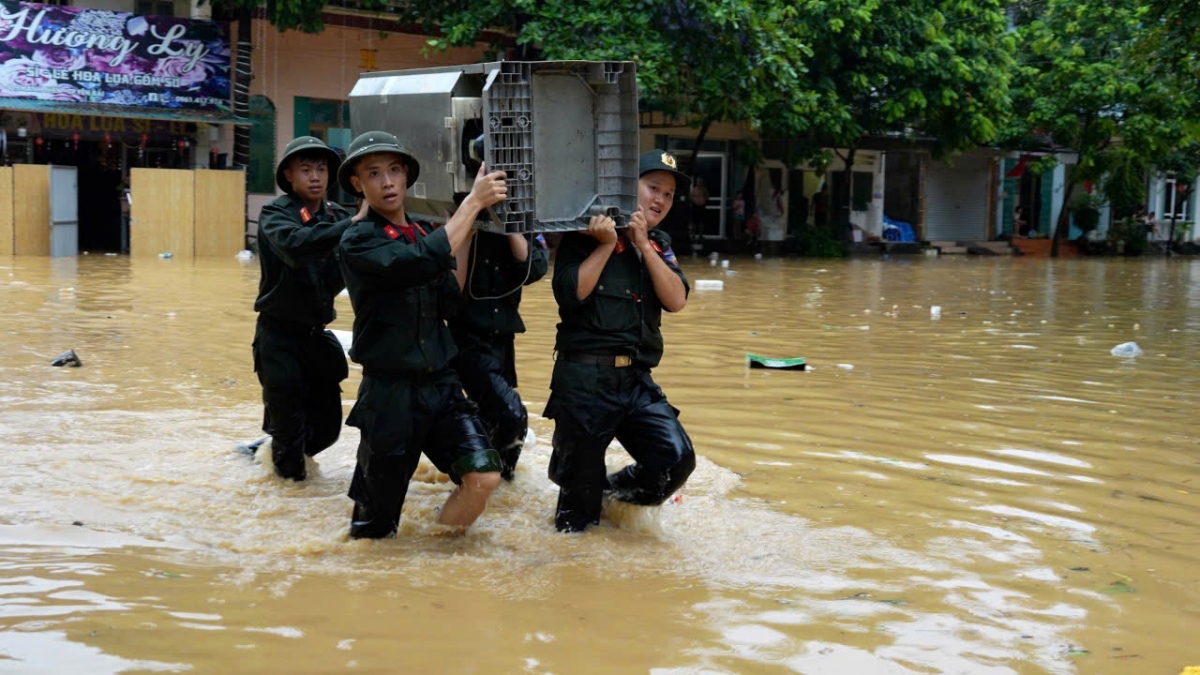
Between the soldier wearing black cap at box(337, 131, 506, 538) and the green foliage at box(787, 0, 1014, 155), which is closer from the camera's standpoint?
the soldier wearing black cap at box(337, 131, 506, 538)

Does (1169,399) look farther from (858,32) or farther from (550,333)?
(858,32)

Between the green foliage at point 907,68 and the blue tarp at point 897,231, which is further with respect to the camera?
the blue tarp at point 897,231

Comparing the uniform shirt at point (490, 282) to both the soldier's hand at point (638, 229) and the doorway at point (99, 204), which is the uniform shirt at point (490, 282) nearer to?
the soldier's hand at point (638, 229)

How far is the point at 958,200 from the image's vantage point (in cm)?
3672

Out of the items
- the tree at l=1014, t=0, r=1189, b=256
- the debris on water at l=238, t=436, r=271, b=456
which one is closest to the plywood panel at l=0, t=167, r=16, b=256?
the debris on water at l=238, t=436, r=271, b=456

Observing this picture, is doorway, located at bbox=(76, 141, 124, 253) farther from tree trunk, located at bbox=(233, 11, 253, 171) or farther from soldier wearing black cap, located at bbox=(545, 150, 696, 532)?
soldier wearing black cap, located at bbox=(545, 150, 696, 532)

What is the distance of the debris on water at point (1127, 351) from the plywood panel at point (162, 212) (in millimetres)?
15582

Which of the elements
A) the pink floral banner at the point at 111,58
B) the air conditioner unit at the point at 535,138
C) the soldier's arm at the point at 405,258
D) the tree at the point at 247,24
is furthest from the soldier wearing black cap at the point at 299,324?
the pink floral banner at the point at 111,58

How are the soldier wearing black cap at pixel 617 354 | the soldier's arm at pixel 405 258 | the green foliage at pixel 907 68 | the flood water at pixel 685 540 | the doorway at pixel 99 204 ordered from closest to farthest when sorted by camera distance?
the flood water at pixel 685 540
the soldier's arm at pixel 405 258
the soldier wearing black cap at pixel 617 354
the doorway at pixel 99 204
the green foliage at pixel 907 68

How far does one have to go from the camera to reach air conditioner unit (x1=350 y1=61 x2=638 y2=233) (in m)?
4.59

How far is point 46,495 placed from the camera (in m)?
5.52

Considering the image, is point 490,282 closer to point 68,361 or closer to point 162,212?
point 68,361

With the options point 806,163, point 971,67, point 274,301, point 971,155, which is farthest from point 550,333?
point 971,155

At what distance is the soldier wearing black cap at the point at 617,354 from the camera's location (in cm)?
486
